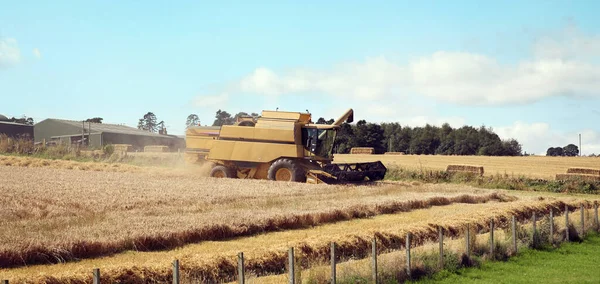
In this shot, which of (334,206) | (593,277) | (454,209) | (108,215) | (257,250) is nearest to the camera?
(257,250)

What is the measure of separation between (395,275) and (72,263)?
659cm

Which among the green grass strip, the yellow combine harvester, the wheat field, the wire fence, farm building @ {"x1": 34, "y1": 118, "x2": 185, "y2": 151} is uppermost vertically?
farm building @ {"x1": 34, "y1": 118, "x2": 185, "y2": 151}

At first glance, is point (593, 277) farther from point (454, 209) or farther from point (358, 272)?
point (454, 209)

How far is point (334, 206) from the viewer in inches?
923

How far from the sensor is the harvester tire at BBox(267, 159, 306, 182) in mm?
33156

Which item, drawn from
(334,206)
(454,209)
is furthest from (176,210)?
(454,209)

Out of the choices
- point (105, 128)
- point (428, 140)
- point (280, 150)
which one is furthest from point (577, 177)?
point (105, 128)

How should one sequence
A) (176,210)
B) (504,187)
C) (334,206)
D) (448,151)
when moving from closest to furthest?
1. (176,210)
2. (334,206)
3. (504,187)
4. (448,151)

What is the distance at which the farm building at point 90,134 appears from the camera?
3000 inches

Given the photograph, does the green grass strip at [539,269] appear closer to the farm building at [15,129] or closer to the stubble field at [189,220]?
the stubble field at [189,220]

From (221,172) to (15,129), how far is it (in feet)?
173

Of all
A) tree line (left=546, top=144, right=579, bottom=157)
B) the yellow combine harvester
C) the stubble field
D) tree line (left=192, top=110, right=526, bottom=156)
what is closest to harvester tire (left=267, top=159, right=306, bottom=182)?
the yellow combine harvester

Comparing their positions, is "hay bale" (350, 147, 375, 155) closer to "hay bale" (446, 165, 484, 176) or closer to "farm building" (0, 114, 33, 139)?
"hay bale" (446, 165, 484, 176)

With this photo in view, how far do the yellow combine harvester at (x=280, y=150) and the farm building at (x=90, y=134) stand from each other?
40.5 meters
